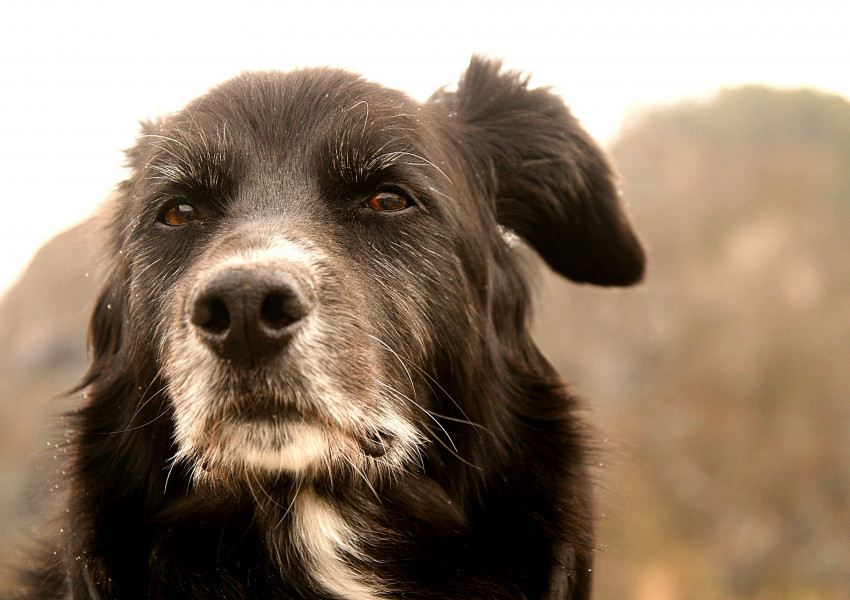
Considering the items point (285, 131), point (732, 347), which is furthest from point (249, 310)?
point (732, 347)

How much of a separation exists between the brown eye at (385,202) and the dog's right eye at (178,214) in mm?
648

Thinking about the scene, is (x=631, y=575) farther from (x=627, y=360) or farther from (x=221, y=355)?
(x=221, y=355)

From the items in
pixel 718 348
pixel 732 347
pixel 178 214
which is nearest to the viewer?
pixel 178 214

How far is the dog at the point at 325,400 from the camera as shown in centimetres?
288

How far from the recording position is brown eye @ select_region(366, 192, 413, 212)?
129 inches

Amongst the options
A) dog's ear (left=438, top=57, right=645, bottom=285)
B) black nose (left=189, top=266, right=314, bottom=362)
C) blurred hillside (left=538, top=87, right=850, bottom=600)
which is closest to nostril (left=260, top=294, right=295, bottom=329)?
black nose (left=189, top=266, right=314, bottom=362)

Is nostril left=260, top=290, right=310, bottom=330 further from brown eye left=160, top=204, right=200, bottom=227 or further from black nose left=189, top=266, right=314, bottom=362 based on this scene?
brown eye left=160, top=204, right=200, bottom=227

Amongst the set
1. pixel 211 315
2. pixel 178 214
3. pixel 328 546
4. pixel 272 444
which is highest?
pixel 178 214

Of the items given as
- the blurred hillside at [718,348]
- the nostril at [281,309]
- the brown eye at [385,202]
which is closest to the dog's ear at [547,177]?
the brown eye at [385,202]

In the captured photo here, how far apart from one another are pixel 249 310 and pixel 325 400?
436 millimetres

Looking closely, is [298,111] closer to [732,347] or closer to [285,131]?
[285,131]

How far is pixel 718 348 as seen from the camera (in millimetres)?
21656

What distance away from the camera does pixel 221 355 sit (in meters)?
2.69

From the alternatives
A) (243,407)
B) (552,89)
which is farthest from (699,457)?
(243,407)
